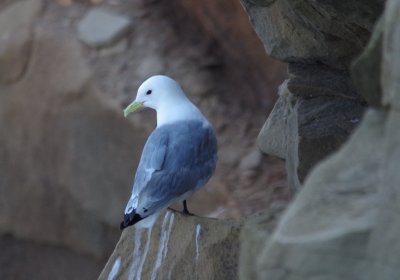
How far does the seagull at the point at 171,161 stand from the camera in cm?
285

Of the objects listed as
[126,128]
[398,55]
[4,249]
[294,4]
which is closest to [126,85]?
[126,128]

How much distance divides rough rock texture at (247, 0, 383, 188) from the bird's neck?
287mm

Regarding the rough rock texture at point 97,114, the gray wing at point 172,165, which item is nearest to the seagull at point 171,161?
the gray wing at point 172,165

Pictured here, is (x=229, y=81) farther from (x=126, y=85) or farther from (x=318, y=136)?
(x=318, y=136)

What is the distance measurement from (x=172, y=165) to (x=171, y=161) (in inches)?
0.5

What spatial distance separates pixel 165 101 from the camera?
124 inches

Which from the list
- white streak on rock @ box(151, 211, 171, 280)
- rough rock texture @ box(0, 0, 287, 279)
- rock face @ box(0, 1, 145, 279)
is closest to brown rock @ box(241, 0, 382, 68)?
white streak on rock @ box(151, 211, 171, 280)

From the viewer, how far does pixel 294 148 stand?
3.12 m

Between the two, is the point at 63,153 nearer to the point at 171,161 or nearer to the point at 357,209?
the point at 171,161

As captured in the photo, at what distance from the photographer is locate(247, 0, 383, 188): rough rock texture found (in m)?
2.85

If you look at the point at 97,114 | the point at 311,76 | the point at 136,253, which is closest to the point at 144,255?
the point at 136,253

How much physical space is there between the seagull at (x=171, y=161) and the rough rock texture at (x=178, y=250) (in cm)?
9

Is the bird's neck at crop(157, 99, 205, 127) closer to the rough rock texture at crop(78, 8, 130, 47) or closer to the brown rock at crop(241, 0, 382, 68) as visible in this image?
the brown rock at crop(241, 0, 382, 68)

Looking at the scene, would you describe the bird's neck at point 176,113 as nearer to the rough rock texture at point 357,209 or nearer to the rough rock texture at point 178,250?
the rough rock texture at point 178,250
